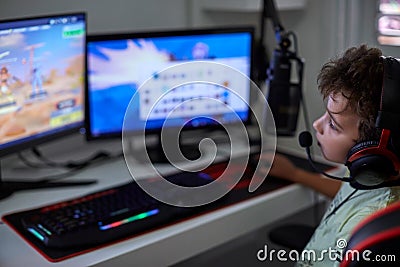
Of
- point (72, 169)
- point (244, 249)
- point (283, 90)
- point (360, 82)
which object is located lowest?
point (244, 249)

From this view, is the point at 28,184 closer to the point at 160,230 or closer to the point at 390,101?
the point at 160,230

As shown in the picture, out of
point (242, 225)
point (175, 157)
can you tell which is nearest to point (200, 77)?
point (175, 157)

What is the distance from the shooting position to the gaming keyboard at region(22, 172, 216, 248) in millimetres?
1205

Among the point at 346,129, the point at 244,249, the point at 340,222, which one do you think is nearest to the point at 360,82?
the point at 346,129

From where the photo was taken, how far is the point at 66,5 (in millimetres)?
1725

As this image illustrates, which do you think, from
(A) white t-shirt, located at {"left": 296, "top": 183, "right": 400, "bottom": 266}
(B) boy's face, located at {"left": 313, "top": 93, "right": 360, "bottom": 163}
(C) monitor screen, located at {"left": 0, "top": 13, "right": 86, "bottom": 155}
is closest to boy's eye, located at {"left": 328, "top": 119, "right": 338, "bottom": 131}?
(B) boy's face, located at {"left": 313, "top": 93, "right": 360, "bottom": 163}

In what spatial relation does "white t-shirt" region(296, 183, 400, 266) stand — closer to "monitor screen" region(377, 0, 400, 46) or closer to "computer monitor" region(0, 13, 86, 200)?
"monitor screen" region(377, 0, 400, 46)

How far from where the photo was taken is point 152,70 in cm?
165

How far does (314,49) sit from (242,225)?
28.1 inches

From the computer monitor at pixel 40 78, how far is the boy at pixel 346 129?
739 millimetres

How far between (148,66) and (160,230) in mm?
559

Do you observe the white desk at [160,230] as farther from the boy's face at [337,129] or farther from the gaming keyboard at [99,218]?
the boy's face at [337,129]

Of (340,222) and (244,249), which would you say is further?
(244,249)

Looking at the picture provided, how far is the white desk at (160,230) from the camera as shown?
3.85ft
